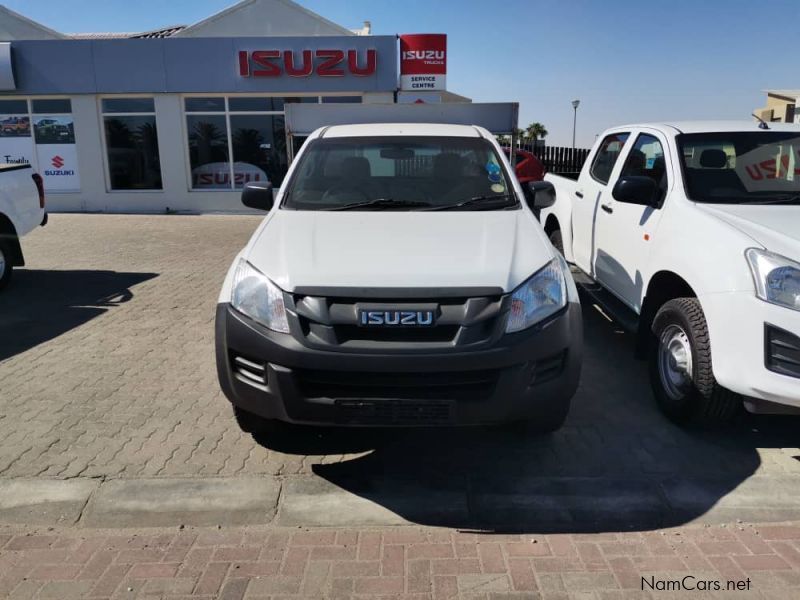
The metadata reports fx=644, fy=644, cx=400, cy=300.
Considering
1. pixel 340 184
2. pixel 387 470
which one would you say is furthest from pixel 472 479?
pixel 340 184

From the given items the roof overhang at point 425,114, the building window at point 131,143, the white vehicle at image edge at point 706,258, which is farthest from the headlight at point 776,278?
the building window at point 131,143

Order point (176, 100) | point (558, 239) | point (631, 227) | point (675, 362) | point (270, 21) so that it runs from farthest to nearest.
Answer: point (270, 21) → point (176, 100) → point (558, 239) → point (631, 227) → point (675, 362)

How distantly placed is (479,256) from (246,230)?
10.8 meters

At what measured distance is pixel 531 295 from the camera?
3148 millimetres

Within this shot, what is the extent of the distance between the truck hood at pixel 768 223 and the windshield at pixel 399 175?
4.22 ft

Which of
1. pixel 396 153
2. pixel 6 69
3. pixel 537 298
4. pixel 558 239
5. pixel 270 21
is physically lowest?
pixel 558 239

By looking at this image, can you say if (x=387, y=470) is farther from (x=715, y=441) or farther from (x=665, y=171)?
(x=665, y=171)

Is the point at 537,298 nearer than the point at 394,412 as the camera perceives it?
No

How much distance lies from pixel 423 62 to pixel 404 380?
13.7m

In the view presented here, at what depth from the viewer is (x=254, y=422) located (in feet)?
11.7

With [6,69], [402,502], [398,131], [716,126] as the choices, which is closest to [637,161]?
[716,126]

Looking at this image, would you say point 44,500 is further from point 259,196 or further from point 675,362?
point 675,362

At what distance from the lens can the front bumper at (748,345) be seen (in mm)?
3137

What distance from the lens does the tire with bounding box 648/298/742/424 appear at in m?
3.66
